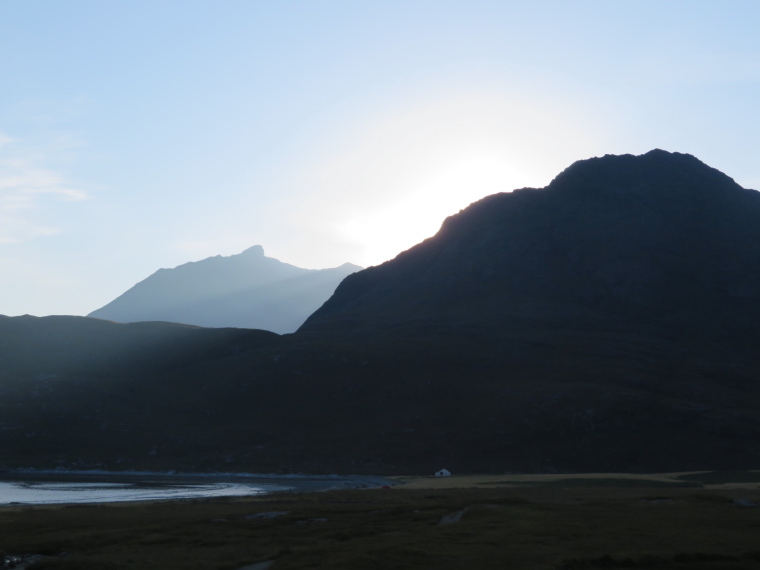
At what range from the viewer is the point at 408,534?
43906 mm

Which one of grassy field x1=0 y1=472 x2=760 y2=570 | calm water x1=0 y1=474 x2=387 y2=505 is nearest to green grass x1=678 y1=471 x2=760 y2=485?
grassy field x1=0 y1=472 x2=760 y2=570

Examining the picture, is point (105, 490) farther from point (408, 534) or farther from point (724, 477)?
point (724, 477)

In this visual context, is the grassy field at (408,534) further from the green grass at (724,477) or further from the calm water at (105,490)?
the green grass at (724,477)

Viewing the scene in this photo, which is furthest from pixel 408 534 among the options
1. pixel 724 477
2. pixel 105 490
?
pixel 724 477

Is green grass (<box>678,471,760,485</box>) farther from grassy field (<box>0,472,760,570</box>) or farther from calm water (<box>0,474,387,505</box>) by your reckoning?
calm water (<box>0,474,387,505</box>)

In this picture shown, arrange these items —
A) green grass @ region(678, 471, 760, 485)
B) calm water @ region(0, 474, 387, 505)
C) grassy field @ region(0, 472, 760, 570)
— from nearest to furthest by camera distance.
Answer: grassy field @ region(0, 472, 760, 570) → calm water @ region(0, 474, 387, 505) → green grass @ region(678, 471, 760, 485)

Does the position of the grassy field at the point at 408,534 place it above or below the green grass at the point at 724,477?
above

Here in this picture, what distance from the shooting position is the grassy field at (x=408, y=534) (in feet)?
115

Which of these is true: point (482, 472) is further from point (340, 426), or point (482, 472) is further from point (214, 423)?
point (214, 423)

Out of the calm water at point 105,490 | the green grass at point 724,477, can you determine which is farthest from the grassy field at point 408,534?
the green grass at point 724,477

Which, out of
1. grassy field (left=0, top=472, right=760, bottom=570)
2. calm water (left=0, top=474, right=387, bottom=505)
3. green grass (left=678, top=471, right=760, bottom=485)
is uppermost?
grassy field (left=0, top=472, right=760, bottom=570)

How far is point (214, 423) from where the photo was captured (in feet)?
614

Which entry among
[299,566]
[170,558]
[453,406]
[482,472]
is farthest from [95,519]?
[453,406]

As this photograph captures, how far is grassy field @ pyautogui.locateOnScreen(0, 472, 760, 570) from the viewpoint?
115 ft
